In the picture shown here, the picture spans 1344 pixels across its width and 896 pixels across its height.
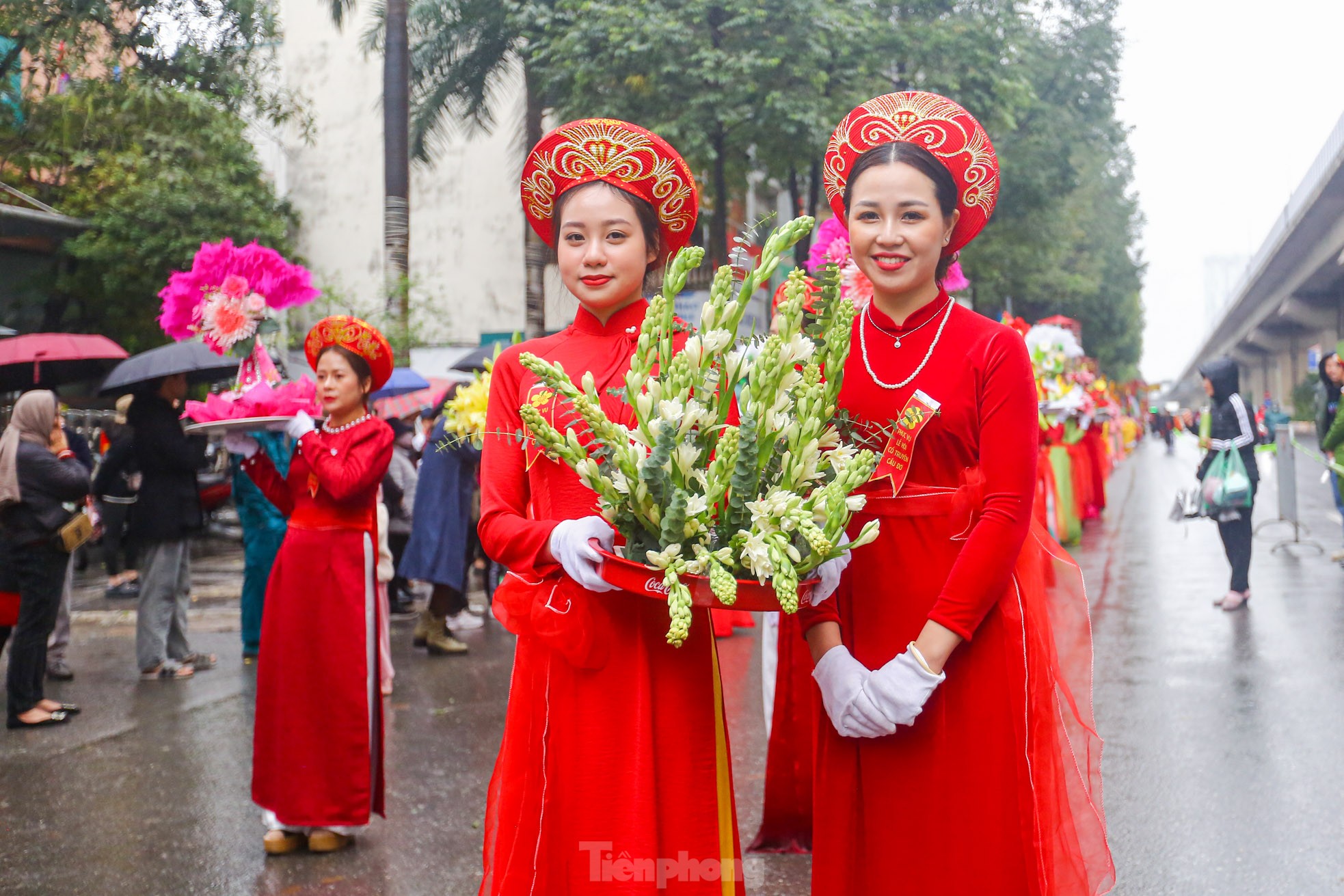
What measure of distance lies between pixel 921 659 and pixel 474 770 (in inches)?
144

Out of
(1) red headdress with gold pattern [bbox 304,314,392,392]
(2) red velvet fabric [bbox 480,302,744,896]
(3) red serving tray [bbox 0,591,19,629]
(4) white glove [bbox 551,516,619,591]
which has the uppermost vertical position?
(1) red headdress with gold pattern [bbox 304,314,392,392]

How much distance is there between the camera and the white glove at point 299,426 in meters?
4.52

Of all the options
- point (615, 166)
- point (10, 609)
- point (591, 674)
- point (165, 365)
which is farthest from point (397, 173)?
point (591, 674)

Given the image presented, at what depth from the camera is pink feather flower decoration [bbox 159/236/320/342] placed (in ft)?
15.4

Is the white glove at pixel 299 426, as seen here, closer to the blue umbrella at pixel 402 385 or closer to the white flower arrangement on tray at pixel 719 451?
the white flower arrangement on tray at pixel 719 451

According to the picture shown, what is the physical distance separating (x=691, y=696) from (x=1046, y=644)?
739 mm

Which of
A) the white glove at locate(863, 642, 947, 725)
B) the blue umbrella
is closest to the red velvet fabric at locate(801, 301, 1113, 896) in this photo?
the white glove at locate(863, 642, 947, 725)

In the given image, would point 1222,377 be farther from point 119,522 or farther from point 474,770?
point 119,522

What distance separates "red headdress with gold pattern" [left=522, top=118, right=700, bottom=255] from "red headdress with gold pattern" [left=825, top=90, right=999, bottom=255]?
357 mm

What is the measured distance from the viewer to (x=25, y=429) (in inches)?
268

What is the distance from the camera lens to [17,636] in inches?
257

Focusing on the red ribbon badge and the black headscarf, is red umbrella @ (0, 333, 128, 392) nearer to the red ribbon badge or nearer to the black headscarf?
the red ribbon badge

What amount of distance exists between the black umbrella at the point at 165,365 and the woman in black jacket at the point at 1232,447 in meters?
7.32

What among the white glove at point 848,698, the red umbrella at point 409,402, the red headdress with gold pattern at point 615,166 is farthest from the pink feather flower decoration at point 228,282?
the red umbrella at point 409,402
